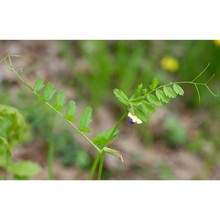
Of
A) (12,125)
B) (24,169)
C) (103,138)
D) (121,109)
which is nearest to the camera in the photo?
(103,138)

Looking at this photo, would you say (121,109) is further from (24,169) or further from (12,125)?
(12,125)

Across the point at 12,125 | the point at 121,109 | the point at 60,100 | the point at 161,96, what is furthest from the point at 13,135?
the point at 121,109

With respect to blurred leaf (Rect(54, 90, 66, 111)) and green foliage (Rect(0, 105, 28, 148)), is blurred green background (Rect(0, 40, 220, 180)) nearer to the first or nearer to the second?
green foliage (Rect(0, 105, 28, 148))

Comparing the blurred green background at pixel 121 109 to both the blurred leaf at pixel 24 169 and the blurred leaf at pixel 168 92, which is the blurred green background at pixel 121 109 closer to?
the blurred leaf at pixel 24 169

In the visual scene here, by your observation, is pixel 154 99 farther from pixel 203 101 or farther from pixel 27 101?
pixel 203 101

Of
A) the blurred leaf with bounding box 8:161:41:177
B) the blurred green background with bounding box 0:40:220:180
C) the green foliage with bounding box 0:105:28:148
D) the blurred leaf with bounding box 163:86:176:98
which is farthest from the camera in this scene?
the blurred green background with bounding box 0:40:220:180

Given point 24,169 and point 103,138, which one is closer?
point 103,138

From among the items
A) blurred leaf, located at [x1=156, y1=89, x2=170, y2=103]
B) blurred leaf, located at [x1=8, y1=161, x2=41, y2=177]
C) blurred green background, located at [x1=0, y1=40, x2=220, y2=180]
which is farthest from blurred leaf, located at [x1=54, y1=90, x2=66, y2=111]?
blurred green background, located at [x1=0, y1=40, x2=220, y2=180]
